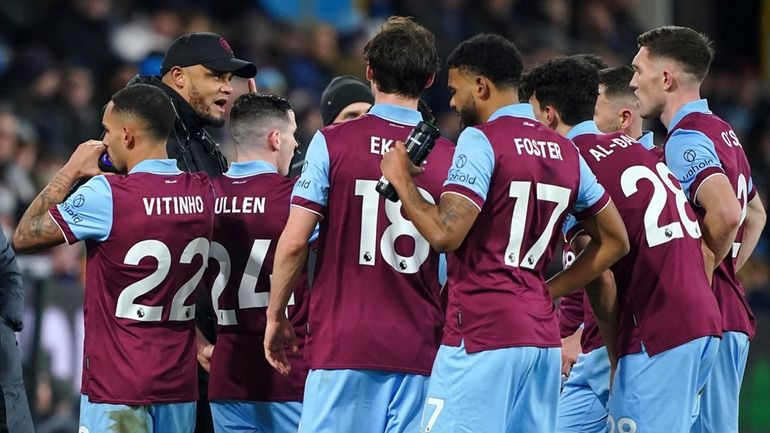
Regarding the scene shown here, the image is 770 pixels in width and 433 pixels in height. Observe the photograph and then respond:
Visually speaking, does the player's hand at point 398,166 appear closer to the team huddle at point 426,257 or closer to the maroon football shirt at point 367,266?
the team huddle at point 426,257

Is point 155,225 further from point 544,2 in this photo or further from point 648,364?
point 544,2

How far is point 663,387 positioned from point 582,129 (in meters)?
1.21

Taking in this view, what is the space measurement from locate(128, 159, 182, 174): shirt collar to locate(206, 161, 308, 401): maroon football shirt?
405mm

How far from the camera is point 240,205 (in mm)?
6148

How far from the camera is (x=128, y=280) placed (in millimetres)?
5684

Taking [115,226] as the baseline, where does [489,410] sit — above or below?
below

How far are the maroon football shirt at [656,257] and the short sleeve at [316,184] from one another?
1.26 metres

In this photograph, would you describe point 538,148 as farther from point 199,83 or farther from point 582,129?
point 199,83

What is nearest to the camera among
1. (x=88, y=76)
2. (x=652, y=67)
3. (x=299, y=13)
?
(x=652, y=67)

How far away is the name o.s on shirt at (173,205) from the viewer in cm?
571

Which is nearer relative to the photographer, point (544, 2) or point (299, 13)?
point (299, 13)

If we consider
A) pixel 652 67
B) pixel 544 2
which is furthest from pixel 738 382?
pixel 544 2

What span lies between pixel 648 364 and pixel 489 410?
1.02m

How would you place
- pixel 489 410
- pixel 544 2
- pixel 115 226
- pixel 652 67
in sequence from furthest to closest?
pixel 544 2 < pixel 652 67 < pixel 115 226 < pixel 489 410
